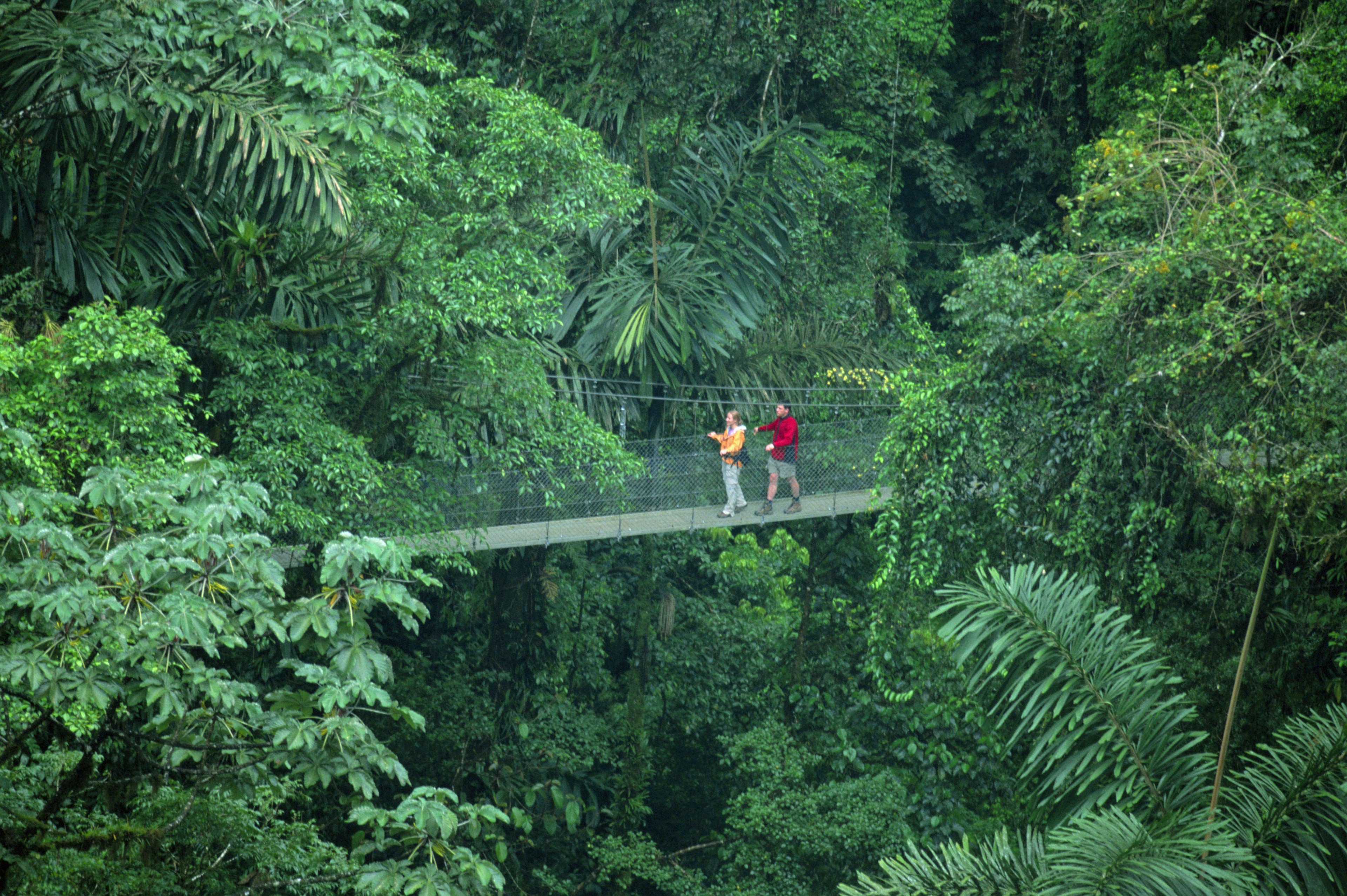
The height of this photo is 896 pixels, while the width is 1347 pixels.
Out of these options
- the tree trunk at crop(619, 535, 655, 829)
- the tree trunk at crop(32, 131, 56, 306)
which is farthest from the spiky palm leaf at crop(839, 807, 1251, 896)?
the tree trunk at crop(619, 535, 655, 829)

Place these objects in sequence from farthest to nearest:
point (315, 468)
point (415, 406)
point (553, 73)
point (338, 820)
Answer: point (553, 73)
point (338, 820)
point (415, 406)
point (315, 468)

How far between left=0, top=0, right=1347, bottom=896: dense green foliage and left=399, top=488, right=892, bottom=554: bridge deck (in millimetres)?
267

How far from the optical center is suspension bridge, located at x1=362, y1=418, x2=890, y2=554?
934cm

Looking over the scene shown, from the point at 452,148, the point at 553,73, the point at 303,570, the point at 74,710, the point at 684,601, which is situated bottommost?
the point at 684,601

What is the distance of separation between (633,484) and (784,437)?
1.42m

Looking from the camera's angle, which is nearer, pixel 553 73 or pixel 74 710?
pixel 74 710

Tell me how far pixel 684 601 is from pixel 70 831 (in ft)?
29.8

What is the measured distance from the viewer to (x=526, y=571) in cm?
1291

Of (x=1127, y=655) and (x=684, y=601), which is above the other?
(x=1127, y=655)

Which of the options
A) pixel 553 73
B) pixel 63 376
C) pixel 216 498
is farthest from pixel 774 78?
pixel 216 498

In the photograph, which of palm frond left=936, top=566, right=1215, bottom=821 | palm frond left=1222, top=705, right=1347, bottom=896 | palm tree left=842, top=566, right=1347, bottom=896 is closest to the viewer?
palm tree left=842, top=566, right=1347, bottom=896

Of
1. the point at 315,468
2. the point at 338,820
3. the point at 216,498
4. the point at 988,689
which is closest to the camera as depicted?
the point at 216,498

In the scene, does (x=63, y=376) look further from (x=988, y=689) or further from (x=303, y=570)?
(x=988, y=689)

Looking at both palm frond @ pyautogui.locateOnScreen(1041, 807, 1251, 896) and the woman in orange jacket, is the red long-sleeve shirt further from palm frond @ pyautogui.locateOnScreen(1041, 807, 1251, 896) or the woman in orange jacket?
palm frond @ pyautogui.locateOnScreen(1041, 807, 1251, 896)
